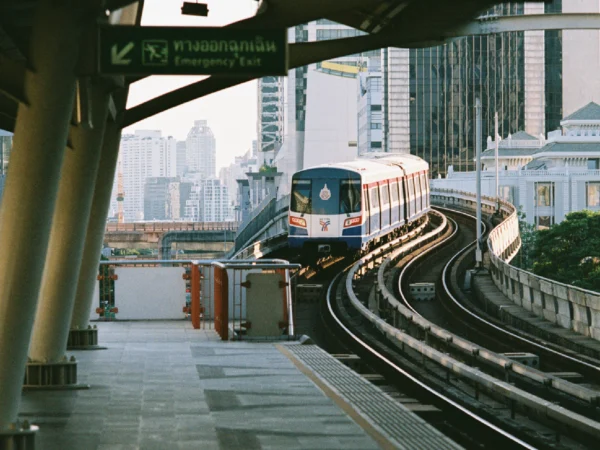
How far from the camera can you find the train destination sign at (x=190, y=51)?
34.0 ft

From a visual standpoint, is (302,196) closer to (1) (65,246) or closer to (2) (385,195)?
(2) (385,195)

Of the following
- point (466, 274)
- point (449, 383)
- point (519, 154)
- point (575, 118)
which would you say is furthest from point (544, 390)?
point (519, 154)

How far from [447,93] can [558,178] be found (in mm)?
44635

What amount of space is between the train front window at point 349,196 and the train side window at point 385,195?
123 inches

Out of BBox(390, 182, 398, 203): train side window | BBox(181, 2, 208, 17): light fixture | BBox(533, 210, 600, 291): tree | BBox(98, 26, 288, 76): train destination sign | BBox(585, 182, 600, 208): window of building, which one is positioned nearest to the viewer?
BBox(98, 26, 288, 76): train destination sign

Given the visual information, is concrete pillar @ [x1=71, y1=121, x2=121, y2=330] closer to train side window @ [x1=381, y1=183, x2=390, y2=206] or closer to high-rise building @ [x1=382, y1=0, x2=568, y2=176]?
train side window @ [x1=381, y1=183, x2=390, y2=206]

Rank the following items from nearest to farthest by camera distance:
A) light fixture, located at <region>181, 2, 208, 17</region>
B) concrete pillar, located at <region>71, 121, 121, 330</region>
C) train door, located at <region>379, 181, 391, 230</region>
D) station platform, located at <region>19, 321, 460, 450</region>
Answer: station platform, located at <region>19, 321, 460, 450</region> < light fixture, located at <region>181, 2, 208, 17</region> < concrete pillar, located at <region>71, 121, 121, 330</region> < train door, located at <region>379, 181, 391, 230</region>

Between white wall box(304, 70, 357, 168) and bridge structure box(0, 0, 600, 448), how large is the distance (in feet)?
420

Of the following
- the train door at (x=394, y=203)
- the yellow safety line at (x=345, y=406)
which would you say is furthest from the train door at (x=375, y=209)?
the yellow safety line at (x=345, y=406)

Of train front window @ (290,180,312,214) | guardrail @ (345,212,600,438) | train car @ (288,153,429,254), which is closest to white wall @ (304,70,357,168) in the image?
train car @ (288,153,429,254)

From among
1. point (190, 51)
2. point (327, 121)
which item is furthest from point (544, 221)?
point (190, 51)

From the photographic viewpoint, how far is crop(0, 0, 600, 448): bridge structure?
398 inches

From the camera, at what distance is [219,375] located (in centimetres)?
1517

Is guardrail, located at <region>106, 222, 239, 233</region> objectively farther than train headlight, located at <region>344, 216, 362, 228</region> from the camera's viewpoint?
Yes
